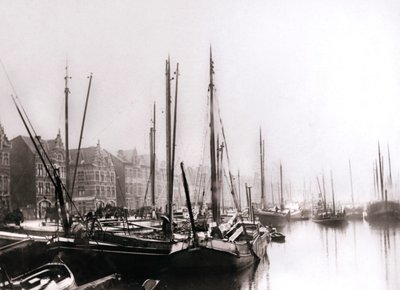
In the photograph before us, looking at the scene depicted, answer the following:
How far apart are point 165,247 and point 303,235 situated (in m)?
16.5

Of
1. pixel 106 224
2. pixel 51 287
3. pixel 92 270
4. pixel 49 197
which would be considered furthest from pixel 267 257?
pixel 49 197

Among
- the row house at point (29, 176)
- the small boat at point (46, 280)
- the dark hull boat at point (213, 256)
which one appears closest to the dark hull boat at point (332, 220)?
the row house at point (29, 176)

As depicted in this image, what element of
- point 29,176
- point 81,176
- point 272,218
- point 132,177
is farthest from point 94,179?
point 272,218

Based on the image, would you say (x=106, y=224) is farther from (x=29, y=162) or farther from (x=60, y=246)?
(x=29, y=162)

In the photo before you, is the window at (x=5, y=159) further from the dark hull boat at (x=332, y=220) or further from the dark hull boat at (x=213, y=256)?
the dark hull boat at (x=332, y=220)

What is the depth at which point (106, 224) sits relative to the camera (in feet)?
55.4

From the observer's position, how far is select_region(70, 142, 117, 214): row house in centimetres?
3180

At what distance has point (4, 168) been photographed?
77.7 feet

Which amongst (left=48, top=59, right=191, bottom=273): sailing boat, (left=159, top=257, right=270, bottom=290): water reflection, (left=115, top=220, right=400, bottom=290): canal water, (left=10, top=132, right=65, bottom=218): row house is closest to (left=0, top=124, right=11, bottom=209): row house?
(left=10, top=132, right=65, bottom=218): row house

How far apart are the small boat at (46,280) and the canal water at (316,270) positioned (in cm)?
184

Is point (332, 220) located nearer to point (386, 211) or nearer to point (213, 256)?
point (386, 211)

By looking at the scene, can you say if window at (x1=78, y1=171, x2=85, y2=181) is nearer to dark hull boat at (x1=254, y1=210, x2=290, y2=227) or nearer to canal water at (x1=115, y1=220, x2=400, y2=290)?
dark hull boat at (x1=254, y1=210, x2=290, y2=227)

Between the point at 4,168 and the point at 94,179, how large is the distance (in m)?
11.0

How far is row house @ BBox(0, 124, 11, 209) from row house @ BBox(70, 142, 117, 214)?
5.88m
